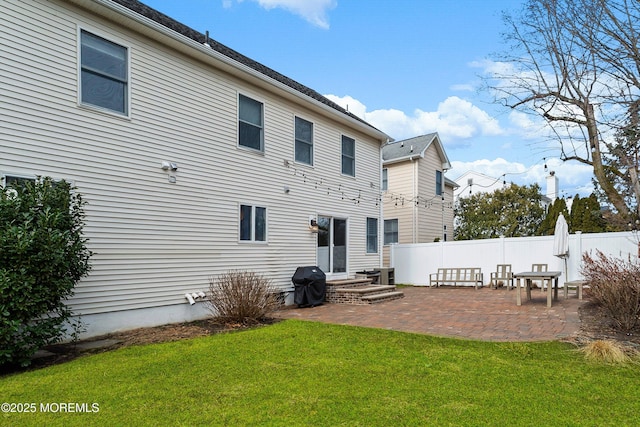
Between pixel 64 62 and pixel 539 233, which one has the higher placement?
pixel 64 62

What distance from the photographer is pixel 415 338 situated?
6.52m

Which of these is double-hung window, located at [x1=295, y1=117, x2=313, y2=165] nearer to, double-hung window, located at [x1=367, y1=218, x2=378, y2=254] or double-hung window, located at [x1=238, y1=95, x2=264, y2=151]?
double-hung window, located at [x1=238, y1=95, x2=264, y2=151]

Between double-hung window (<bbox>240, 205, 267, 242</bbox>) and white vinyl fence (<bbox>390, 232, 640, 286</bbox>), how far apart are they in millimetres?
8209

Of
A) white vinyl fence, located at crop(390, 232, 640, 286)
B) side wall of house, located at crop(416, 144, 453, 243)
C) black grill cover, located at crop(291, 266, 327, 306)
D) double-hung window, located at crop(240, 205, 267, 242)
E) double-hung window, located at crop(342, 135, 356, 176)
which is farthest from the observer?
side wall of house, located at crop(416, 144, 453, 243)

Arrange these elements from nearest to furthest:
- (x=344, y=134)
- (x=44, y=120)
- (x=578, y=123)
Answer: (x=44, y=120) → (x=578, y=123) → (x=344, y=134)

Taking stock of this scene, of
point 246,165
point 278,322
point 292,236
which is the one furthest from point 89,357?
point 292,236

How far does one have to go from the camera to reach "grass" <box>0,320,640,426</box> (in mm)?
3578

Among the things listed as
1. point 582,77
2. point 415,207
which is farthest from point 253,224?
point 415,207

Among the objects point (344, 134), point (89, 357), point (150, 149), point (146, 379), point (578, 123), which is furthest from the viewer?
point (344, 134)

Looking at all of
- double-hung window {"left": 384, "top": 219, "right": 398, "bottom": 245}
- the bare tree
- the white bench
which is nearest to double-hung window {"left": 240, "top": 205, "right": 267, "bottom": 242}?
the bare tree

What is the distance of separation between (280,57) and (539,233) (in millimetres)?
15320

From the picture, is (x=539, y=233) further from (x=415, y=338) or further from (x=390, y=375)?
(x=390, y=375)

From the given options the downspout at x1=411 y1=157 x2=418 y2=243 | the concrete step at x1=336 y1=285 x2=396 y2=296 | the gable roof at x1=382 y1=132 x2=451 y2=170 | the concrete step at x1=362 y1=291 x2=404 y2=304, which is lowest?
the concrete step at x1=362 y1=291 x2=404 y2=304

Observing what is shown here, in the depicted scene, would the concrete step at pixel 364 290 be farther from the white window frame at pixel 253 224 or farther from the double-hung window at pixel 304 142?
the double-hung window at pixel 304 142
